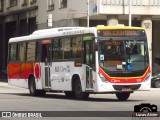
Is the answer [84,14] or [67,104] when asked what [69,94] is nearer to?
[67,104]

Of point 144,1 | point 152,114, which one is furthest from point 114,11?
point 152,114

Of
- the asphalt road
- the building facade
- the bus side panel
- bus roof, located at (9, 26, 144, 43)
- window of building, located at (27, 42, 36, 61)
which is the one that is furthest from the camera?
the building facade

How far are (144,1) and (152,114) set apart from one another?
3552 centimetres

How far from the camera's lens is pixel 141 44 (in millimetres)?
24656

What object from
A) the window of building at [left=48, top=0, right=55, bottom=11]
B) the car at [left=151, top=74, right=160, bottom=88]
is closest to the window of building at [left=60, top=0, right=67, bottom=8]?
the window of building at [left=48, top=0, right=55, bottom=11]

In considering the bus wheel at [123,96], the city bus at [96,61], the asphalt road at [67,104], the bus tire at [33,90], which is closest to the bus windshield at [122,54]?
the city bus at [96,61]

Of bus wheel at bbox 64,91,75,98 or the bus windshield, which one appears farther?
bus wheel at bbox 64,91,75,98

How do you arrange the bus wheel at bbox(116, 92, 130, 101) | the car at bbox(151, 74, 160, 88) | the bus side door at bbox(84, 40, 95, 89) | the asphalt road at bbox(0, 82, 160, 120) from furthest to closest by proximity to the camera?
the car at bbox(151, 74, 160, 88) → the bus wheel at bbox(116, 92, 130, 101) → the bus side door at bbox(84, 40, 95, 89) → the asphalt road at bbox(0, 82, 160, 120)

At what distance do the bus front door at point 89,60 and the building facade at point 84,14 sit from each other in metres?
19.5

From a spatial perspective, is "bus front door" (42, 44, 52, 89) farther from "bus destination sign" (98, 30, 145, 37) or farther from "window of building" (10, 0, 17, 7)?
"window of building" (10, 0, 17, 7)

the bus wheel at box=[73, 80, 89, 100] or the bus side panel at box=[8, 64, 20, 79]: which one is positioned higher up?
the bus side panel at box=[8, 64, 20, 79]

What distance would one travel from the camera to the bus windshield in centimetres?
2398

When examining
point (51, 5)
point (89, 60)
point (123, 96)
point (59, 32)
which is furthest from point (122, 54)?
point (51, 5)

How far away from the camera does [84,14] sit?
49.1m
